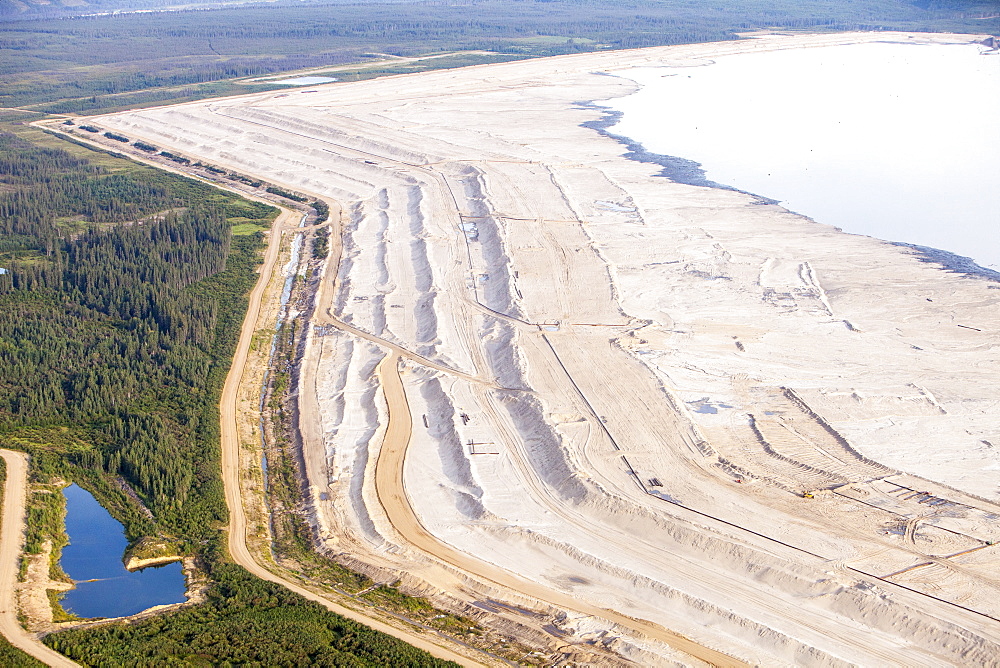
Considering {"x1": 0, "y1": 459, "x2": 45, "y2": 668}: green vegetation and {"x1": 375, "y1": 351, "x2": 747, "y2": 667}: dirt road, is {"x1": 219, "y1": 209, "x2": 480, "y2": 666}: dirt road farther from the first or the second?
{"x1": 0, "y1": 459, "x2": 45, "y2": 668}: green vegetation

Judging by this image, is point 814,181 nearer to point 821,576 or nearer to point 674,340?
point 674,340

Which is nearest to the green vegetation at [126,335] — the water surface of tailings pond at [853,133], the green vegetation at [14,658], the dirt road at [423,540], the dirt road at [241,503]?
the dirt road at [241,503]

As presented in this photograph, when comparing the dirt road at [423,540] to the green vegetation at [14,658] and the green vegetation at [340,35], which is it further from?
the green vegetation at [340,35]

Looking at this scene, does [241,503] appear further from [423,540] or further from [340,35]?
[340,35]

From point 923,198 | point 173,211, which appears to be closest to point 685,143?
point 923,198

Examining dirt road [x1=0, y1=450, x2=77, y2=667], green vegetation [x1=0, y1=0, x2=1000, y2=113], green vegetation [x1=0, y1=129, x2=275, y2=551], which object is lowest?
dirt road [x1=0, y1=450, x2=77, y2=667]

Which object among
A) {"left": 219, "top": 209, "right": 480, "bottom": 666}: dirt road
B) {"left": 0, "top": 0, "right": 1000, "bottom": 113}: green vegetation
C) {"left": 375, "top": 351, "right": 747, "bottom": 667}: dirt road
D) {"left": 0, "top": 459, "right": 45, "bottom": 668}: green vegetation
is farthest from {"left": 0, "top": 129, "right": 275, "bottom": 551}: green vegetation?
{"left": 0, "top": 0, "right": 1000, "bottom": 113}: green vegetation

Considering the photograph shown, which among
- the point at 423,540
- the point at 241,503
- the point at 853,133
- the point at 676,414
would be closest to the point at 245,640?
the point at 423,540
